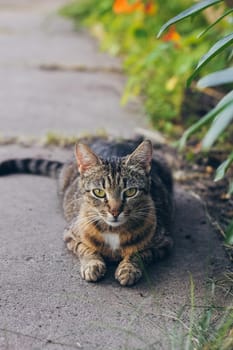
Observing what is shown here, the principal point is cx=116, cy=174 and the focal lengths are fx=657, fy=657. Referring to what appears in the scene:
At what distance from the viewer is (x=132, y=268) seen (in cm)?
346

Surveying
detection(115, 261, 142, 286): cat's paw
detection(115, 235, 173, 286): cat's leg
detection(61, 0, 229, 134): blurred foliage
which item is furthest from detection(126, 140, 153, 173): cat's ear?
detection(61, 0, 229, 134): blurred foliage

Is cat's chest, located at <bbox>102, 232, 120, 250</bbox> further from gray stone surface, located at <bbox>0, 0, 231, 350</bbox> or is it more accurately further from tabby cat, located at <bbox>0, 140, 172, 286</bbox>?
gray stone surface, located at <bbox>0, 0, 231, 350</bbox>

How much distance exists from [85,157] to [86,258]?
1.83 feet

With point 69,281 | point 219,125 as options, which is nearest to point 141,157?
point 69,281

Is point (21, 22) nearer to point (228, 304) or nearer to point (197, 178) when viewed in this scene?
point (197, 178)

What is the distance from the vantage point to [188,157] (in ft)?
17.5

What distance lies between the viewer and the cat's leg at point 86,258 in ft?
11.2

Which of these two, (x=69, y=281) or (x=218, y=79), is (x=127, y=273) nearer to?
(x=69, y=281)

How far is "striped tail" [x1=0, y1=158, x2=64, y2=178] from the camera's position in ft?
15.9

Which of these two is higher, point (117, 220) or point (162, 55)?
point (117, 220)

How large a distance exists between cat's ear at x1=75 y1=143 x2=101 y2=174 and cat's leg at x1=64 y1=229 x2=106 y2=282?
1.29 ft

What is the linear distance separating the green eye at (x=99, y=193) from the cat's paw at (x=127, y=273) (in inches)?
15.0

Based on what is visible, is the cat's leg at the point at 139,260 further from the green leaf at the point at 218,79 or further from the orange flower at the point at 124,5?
the orange flower at the point at 124,5

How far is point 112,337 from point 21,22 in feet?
30.8
